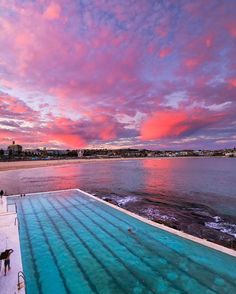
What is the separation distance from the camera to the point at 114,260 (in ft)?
22.9

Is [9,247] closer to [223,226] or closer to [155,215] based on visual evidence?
[155,215]

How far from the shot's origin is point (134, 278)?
596 centimetres

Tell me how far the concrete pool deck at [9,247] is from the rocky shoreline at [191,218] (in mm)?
7313

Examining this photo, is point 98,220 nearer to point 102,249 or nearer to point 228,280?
point 102,249

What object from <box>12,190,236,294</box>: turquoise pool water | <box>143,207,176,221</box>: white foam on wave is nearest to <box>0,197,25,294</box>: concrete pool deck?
<box>12,190,236,294</box>: turquoise pool water

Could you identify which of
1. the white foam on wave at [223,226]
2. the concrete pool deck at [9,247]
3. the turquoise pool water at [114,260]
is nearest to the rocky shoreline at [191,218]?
the white foam on wave at [223,226]

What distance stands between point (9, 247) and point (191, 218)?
11.8 metres

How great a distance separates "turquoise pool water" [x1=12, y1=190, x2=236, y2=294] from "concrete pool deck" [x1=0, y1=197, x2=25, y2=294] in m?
0.37

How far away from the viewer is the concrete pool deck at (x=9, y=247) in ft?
16.8

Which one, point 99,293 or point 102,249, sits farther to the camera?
point 102,249

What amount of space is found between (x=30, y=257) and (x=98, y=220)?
4.39m

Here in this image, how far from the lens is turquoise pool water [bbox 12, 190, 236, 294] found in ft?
18.5

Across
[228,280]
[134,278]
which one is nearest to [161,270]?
[134,278]

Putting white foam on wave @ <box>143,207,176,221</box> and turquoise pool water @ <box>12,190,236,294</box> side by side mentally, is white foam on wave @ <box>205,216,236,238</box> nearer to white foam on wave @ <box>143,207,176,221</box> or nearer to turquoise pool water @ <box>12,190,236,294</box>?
white foam on wave @ <box>143,207,176,221</box>
